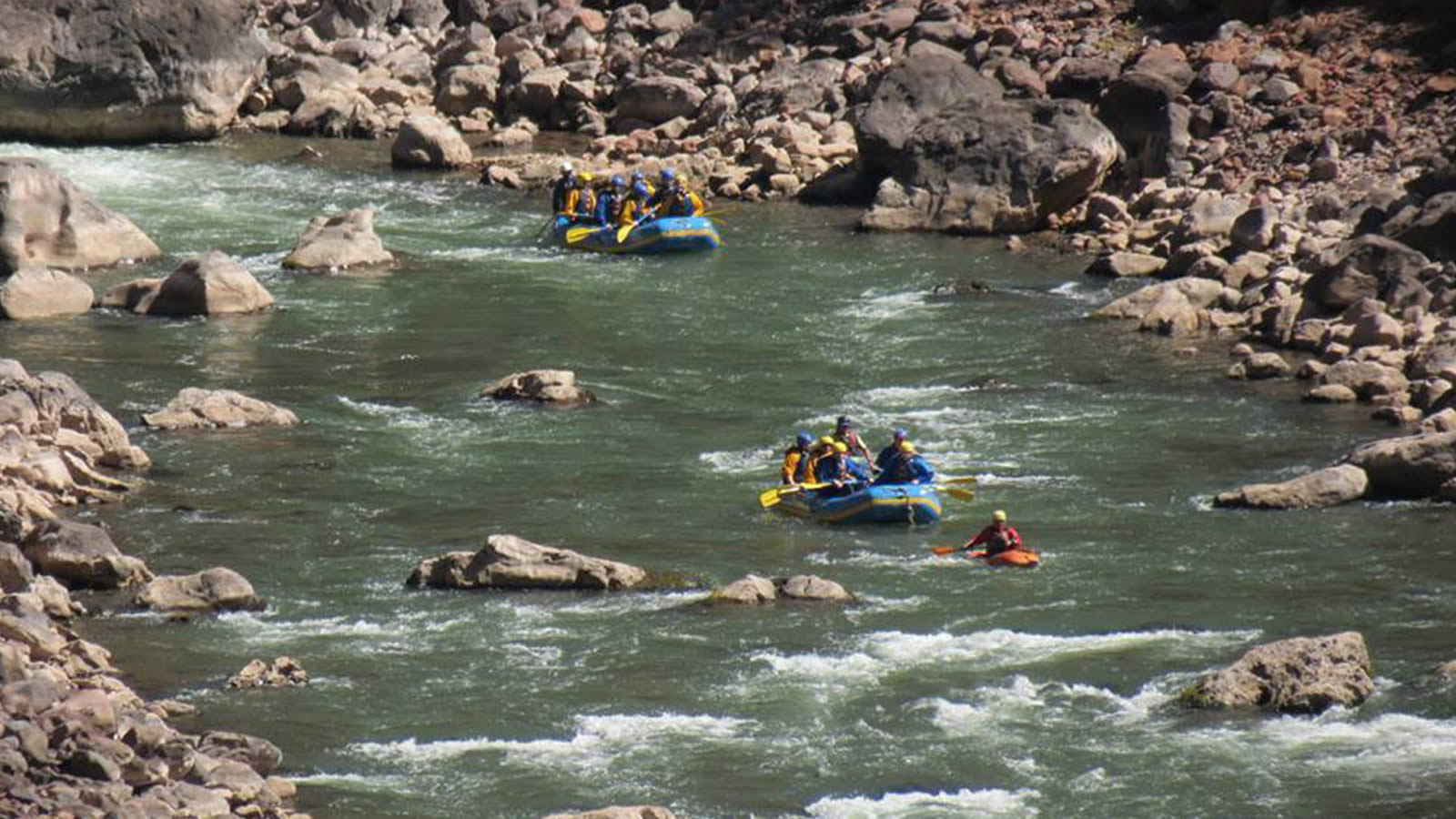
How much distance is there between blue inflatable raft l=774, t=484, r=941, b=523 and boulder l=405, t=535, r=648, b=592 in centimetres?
359

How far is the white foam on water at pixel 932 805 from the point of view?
18.5m

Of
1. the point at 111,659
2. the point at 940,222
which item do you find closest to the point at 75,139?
the point at 940,222

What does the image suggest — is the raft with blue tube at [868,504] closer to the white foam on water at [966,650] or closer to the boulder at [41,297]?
the white foam on water at [966,650]

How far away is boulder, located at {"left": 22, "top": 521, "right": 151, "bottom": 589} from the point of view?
923 inches

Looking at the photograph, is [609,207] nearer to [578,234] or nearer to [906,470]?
[578,234]

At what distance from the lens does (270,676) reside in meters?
21.0

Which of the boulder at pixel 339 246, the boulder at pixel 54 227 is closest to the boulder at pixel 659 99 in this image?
the boulder at pixel 339 246

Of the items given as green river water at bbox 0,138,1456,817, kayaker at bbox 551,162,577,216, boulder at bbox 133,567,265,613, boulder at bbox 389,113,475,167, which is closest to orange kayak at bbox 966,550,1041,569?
green river water at bbox 0,138,1456,817

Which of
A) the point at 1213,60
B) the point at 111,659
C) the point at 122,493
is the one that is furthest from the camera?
the point at 1213,60

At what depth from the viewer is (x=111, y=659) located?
21.3 meters

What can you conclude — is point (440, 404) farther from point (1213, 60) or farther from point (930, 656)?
point (1213, 60)

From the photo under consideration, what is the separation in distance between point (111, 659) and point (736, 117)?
3024 centimetres

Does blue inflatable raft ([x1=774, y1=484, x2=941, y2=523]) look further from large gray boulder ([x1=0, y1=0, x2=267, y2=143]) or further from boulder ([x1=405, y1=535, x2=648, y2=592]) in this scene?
large gray boulder ([x1=0, y1=0, x2=267, y2=143])

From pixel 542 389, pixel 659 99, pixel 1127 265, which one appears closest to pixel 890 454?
pixel 542 389
